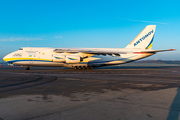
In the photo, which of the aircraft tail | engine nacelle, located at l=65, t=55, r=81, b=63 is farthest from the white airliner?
the aircraft tail

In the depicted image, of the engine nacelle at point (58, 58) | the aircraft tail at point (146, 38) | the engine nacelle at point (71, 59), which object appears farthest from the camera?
the aircraft tail at point (146, 38)

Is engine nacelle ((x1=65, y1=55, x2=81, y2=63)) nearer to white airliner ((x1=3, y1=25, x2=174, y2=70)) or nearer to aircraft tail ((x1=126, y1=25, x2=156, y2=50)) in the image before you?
white airliner ((x1=3, y1=25, x2=174, y2=70))

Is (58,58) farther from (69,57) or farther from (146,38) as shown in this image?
(146,38)

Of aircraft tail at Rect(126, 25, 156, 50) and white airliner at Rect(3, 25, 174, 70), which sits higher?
aircraft tail at Rect(126, 25, 156, 50)

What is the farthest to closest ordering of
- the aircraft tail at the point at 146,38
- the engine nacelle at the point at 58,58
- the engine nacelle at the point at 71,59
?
the aircraft tail at the point at 146,38 < the engine nacelle at the point at 71,59 < the engine nacelle at the point at 58,58

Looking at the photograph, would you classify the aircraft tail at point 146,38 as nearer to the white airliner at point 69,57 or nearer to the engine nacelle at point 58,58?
the white airliner at point 69,57

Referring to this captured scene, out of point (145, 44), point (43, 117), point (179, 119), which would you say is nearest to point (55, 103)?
point (43, 117)

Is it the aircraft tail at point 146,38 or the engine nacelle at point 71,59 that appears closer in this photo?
the engine nacelle at point 71,59

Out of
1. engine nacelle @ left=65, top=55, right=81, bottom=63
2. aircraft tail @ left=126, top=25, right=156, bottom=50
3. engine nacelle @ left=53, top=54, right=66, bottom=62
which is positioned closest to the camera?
Result: engine nacelle @ left=53, top=54, right=66, bottom=62

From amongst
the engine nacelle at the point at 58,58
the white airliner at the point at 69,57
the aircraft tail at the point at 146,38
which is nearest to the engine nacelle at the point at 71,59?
the white airliner at the point at 69,57

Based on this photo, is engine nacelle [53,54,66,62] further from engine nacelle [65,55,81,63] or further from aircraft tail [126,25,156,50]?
aircraft tail [126,25,156,50]

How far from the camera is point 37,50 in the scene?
24.7 meters

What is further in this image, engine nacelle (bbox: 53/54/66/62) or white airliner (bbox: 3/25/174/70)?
white airliner (bbox: 3/25/174/70)

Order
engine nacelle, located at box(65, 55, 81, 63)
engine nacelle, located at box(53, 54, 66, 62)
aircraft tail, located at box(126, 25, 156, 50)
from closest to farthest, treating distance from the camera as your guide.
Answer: engine nacelle, located at box(53, 54, 66, 62) → engine nacelle, located at box(65, 55, 81, 63) → aircraft tail, located at box(126, 25, 156, 50)
